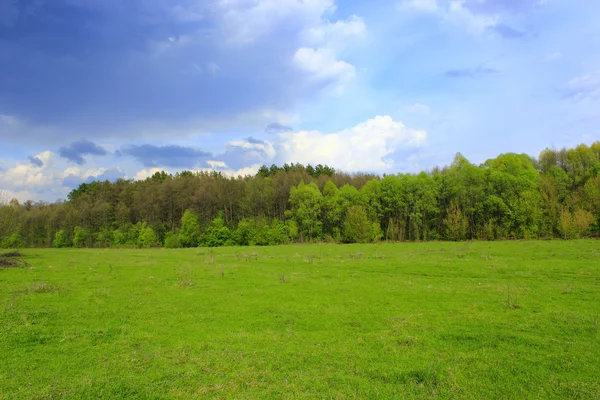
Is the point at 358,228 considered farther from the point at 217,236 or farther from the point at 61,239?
the point at 61,239

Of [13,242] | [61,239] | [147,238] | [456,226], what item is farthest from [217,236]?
[13,242]

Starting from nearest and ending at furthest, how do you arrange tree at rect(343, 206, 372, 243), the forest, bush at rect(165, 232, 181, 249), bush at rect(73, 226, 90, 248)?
the forest → tree at rect(343, 206, 372, 243) → bush at rect(165, 232, 181, 249) → bush at rect(73, 226, 90, 248)

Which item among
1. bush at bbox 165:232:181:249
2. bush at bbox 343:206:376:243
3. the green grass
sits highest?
bush at bbox 343:206:376:243

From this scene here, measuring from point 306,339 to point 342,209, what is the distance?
75418mm

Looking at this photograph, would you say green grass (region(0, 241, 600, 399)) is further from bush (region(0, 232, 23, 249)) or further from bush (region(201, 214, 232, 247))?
bush (region(0, 232, 23, 249))

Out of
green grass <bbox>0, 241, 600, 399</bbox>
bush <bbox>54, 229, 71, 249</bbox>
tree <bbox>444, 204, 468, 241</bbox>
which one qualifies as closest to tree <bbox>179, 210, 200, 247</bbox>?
bush <bbox>54, 229, 71, 249</bbox>

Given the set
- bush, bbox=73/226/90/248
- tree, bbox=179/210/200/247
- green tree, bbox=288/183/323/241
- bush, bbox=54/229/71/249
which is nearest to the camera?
green tree, bbox=288/183/323/241

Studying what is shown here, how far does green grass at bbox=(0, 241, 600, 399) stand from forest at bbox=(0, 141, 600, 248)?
36.6m

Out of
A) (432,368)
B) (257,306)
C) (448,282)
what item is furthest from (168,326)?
(448,282)

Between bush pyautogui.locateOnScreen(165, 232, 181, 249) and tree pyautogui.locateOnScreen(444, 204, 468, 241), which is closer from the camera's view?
tree pyautogui.locateOnScreen(444, 204, 468, 241)

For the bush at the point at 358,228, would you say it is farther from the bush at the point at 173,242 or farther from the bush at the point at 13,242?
the bush at the point at 13,242

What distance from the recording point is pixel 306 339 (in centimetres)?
1090

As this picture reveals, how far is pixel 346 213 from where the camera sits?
84.4 m

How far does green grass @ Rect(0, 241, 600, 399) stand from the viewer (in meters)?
7.67
